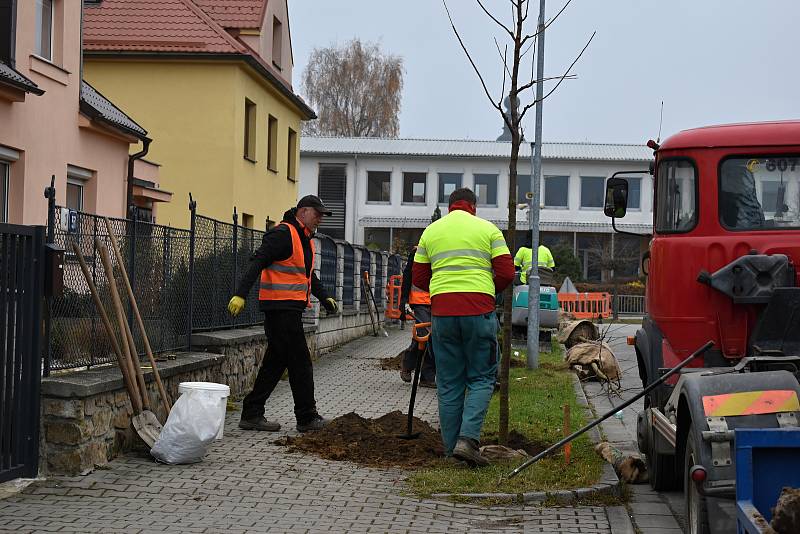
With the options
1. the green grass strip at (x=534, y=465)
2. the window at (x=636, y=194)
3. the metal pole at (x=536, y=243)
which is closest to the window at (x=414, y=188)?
A: the window at (x=636, y=194)

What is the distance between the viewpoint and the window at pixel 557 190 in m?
56.4

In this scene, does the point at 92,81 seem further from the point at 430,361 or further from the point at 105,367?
the point at 105,367

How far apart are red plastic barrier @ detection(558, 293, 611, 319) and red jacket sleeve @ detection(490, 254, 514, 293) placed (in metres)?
20.3

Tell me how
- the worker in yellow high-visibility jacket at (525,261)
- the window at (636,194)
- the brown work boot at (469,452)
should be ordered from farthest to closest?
the window at (636,194) < the worker in yellow high-visibility jacket at (525,261) < the brown work boot at (469,452)

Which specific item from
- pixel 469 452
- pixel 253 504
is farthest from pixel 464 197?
pixel 253 504

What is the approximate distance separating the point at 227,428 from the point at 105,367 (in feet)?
5.75

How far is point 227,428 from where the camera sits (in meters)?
10.4

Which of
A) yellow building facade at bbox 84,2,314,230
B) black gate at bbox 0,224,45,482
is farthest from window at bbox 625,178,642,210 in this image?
black gate at bbox 0,224,45,482

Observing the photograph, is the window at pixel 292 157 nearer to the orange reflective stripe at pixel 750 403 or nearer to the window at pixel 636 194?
the window at pixel 636 194

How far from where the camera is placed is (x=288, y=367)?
10.4 metres

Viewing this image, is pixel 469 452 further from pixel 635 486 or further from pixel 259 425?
pixel 259 425

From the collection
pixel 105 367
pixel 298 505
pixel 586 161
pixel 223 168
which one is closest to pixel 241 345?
pixel 105 367

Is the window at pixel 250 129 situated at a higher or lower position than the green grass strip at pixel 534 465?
higher

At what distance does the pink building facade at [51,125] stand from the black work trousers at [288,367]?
252 inches
